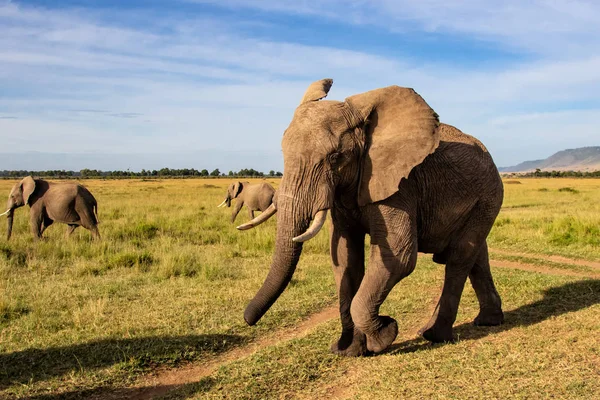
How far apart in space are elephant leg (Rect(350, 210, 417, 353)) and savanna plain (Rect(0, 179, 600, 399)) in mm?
583

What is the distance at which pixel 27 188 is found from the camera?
14.4 m

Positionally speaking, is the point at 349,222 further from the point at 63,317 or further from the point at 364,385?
the point at 63,317

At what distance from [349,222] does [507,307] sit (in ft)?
11.4

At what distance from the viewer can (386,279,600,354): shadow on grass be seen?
603 centimetres

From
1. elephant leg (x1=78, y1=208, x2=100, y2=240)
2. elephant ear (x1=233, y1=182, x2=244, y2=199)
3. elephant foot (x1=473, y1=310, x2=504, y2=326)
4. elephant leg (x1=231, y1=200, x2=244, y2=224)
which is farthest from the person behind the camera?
elephant ear (x1=233, y1=182, x2=244, y2=199)

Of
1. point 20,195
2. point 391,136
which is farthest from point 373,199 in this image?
point 20,195

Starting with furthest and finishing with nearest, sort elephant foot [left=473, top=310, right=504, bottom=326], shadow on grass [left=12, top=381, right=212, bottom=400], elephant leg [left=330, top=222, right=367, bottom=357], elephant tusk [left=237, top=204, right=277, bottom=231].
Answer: elephant foot [left=473, top=310, right=504, bottom=326]
elephant leg [left=330, top=222, right=367, bottom=357]
elephant tusk [left=237, top=204, right=277, bottom=231]
shadow on grass [left=12, top=381, right=212, bottom=400]

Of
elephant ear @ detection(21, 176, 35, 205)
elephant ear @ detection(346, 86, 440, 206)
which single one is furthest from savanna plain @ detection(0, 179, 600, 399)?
elephant ear @ detection(21, 176, 35, 205)

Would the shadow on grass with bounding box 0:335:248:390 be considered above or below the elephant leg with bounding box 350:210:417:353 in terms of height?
below

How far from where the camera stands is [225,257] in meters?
11.8

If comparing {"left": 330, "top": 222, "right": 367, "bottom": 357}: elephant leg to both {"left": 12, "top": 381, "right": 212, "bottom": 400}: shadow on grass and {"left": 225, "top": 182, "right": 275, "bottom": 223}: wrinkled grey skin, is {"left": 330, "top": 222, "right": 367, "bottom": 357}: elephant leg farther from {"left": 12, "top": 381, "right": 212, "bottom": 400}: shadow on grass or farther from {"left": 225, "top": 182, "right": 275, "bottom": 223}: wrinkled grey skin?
{"left": 225, "top": 182, "right": 275, "bottom": 223}: wrinkled grey skin

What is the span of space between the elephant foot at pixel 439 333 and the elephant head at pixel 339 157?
72.2 inches

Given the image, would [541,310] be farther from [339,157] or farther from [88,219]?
[88,219]

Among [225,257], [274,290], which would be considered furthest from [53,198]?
[274,290]
